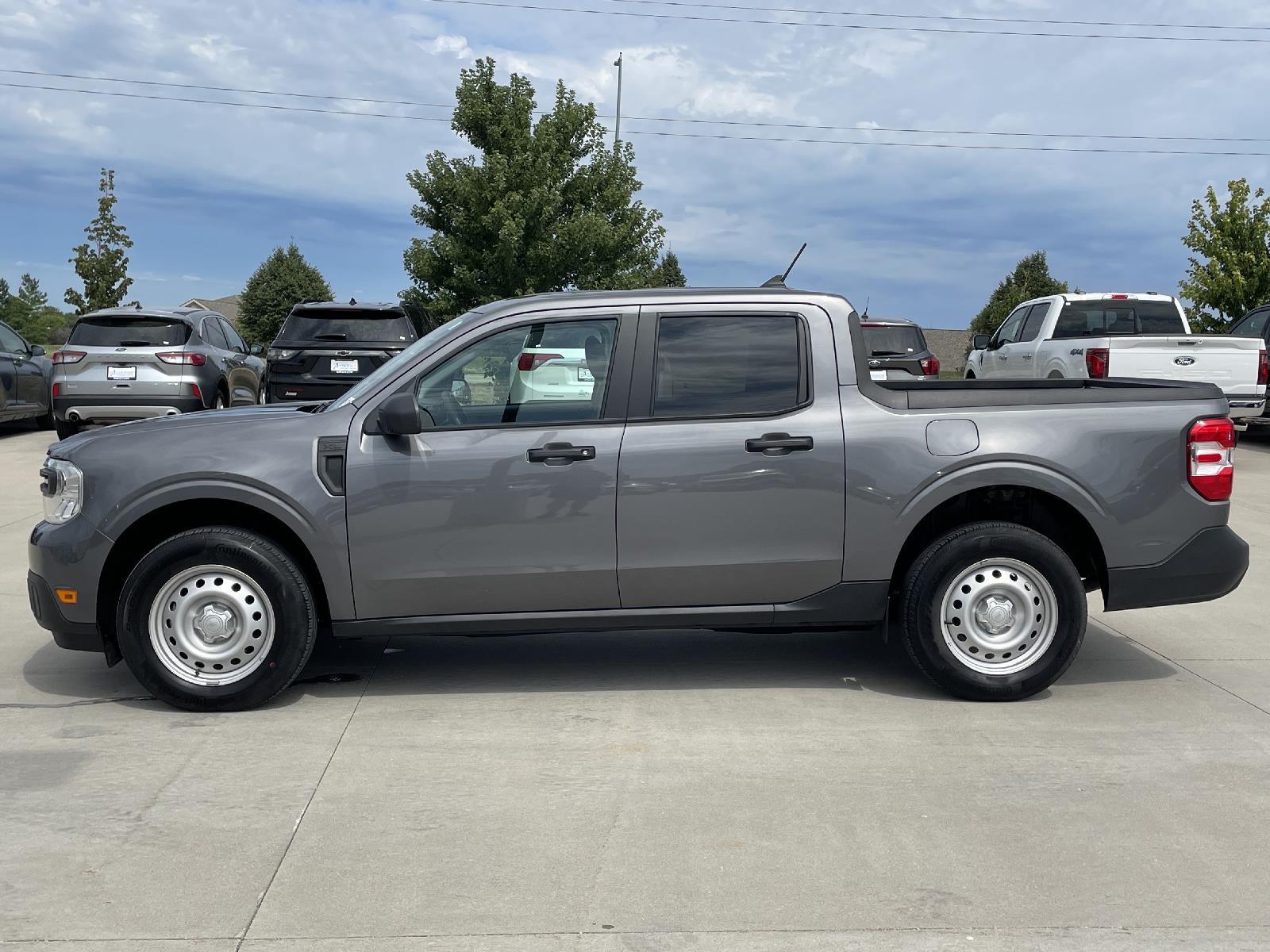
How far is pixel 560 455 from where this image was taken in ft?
18.4

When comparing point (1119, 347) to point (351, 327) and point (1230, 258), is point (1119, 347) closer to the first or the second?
point (351, 327)

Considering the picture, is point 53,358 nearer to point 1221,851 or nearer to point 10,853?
point 10,853

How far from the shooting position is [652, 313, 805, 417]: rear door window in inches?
227

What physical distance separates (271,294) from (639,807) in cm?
8461

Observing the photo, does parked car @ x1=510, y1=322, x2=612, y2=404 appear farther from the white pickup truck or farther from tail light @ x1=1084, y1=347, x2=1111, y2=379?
tail light @ x1=1084, y1=347, x2=1111, y2=379

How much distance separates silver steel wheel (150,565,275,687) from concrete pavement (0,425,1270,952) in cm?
24

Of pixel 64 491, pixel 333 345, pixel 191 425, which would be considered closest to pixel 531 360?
pixel 191 425

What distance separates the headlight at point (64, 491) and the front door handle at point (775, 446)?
2.87 meters

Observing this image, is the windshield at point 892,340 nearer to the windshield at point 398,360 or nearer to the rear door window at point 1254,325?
the rear door window at point 1254,325

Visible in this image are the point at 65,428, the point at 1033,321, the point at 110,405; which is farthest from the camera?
the point at 1033,321

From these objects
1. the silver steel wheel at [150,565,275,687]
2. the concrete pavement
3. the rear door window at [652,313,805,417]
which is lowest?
the concrete pavement

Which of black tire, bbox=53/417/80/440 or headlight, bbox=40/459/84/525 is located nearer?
headlight, bbox=40/459/84/525

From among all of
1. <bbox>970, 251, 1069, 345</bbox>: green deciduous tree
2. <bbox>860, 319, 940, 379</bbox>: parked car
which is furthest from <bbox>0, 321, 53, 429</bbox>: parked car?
<bbox>970, 251, 1069, 345</bbox>: green deciduous tree

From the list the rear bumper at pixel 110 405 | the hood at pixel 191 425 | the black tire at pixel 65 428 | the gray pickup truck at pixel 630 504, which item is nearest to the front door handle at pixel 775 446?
the gray pickup truck at pixel 630 504
